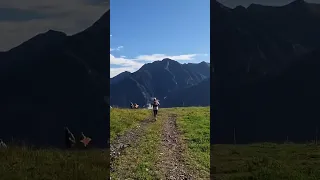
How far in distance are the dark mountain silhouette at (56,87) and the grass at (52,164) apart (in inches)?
37.0

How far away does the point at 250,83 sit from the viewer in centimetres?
1678

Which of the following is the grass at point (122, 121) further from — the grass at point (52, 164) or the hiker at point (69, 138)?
the grass at point (52, 164)

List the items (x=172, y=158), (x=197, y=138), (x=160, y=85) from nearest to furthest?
(x=172, y=158) → (x=197, y=138) → (x=160, y=85)

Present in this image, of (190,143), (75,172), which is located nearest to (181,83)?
(190,143)

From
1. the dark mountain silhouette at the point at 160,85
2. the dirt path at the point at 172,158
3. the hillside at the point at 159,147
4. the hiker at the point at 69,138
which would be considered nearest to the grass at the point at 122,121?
the hillside at the point at 159,147

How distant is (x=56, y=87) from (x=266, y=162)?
8603 millimetres

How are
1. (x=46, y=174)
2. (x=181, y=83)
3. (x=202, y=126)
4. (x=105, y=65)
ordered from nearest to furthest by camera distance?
(x=46, y=174) → (x=105, y=65) → (x=202, y=126) → (x=181, y=83)

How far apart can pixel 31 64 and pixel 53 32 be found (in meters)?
1.64

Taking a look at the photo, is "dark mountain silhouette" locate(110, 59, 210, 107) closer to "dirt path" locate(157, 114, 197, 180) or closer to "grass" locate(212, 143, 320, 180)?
"dirt path" locate(157, 114, 197, 180)

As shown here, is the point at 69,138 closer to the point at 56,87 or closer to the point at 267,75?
the point at 56,87

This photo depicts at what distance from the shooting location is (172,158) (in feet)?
49.3

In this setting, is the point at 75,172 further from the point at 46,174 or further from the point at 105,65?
the point at 105,65

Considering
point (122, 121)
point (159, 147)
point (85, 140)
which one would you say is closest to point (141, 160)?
point (159, 147)

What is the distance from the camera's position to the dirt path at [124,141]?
15243mm
